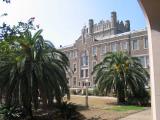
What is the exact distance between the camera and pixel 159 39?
778 centimetres

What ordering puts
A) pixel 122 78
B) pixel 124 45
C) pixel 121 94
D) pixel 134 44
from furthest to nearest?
pixel 124 45 < pixel 134 44 < pixel 121 94 < pixel 122 78

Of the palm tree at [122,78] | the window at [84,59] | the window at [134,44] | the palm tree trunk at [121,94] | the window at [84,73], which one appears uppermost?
the window at [134,44]

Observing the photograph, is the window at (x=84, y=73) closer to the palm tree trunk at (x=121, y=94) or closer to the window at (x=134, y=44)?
the window at (x=134, y=44)

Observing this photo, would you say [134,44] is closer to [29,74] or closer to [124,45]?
[124,45]

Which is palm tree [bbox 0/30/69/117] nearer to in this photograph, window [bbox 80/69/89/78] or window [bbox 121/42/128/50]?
window [bbox 121/42/128/50]

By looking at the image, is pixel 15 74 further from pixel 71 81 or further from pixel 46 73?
pixel 71 81

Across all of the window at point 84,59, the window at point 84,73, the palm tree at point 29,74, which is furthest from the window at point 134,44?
the palm tree at point 29,74

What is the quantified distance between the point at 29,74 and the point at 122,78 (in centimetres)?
1138

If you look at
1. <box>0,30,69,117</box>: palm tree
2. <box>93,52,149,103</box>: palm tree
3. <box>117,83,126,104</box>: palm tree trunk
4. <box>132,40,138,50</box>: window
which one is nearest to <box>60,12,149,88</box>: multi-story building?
<box>132,40,138,50</box>: window

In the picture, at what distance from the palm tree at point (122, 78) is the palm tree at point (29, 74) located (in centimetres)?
830

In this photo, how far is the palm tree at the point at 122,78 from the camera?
2895 centimetres

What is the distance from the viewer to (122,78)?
29.2 m

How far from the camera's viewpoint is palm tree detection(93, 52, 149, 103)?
29.0 m

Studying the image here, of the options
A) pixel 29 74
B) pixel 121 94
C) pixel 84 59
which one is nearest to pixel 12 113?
pixel 29 74
